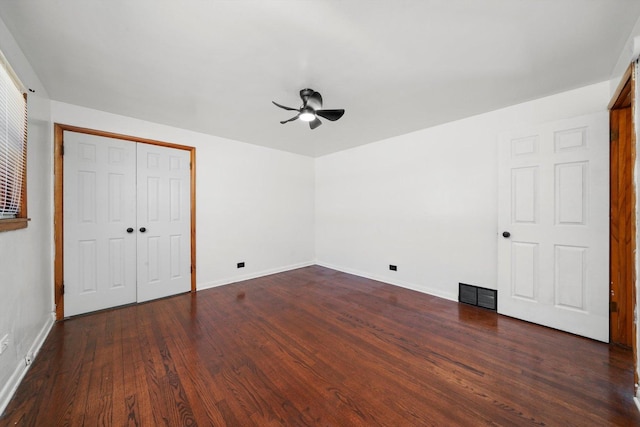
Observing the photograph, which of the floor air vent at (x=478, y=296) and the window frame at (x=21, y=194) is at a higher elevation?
the window frame at (x=21, y=194)

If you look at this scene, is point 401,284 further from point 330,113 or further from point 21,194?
point 21,194

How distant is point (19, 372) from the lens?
1695mm

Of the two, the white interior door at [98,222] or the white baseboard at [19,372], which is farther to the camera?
the white interior door at [98,222]

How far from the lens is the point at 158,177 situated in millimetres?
3295

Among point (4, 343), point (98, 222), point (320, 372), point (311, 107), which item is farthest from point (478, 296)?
point (98, 222)

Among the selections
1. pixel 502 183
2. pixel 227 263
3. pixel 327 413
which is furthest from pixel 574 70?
pixel 227 263

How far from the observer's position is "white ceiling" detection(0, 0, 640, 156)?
145 centimetres

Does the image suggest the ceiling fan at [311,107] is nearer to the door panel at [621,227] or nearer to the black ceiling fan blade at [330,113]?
the black ceiling fan blade at [330,113]

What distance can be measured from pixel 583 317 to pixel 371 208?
2.77 meters

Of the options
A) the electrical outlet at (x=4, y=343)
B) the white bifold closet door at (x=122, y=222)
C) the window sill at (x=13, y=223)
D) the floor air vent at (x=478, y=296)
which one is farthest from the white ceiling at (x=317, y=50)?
the floor air vent at (x=478, y=296)

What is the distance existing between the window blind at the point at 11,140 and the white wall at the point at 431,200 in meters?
4.01

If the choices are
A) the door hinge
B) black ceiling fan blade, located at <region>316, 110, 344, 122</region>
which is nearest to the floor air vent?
the door hinge

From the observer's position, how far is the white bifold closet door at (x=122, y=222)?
8.98 feet

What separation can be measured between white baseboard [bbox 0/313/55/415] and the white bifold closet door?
0.60 m
